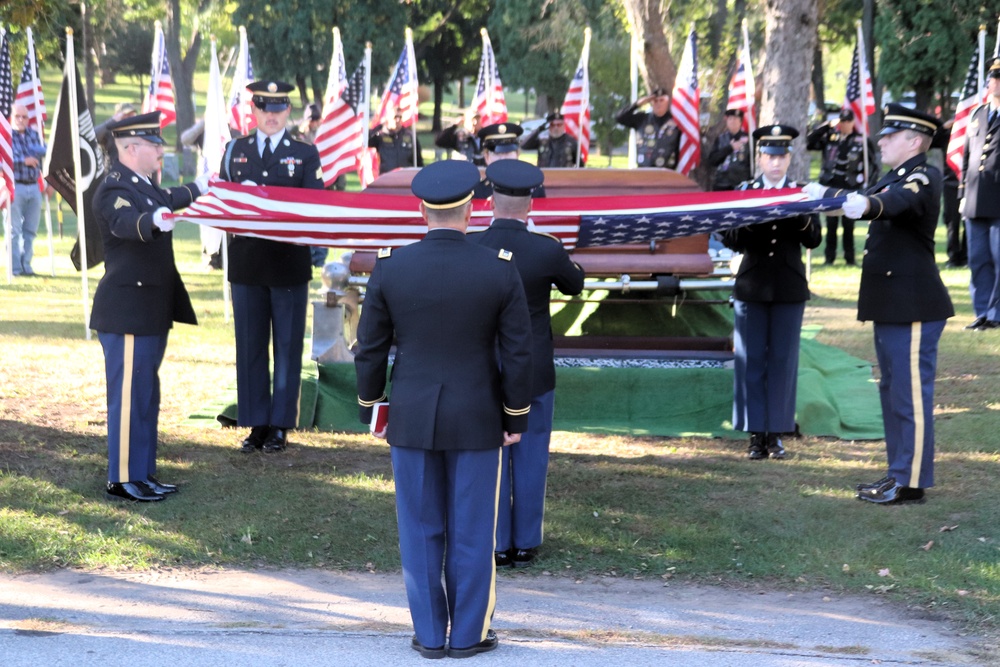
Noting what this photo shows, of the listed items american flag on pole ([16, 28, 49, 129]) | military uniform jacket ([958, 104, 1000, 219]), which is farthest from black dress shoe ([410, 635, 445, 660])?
american flag on pole ([16, 28, 49, 129])

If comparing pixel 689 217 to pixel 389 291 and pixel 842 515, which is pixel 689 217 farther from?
pixel 389 291

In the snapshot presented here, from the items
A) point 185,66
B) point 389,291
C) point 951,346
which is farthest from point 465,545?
point 185,66

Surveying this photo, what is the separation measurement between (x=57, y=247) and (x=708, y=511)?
1268cm

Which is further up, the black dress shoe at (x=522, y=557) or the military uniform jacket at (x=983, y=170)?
the military uniform jacket at (x=983, y=170)

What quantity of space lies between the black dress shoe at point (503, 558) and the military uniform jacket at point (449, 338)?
1.09 meters

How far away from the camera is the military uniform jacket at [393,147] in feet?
48.7

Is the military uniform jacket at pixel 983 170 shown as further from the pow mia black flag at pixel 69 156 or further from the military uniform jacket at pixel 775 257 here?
the pow mia black flag at pixel 69 156

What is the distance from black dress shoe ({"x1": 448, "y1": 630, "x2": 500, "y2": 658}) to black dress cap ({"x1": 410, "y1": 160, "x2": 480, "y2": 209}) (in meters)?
1.34

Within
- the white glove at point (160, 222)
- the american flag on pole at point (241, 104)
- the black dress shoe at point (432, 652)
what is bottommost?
the black dress shoe at point (432, 652)

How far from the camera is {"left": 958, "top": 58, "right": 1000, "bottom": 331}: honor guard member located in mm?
9078

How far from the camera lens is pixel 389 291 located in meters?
3.53

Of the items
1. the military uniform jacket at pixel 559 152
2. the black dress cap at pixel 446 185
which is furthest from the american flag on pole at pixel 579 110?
the black dress cap at pixel 446 185

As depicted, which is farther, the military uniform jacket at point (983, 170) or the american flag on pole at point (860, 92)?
the american flag on pole at point (860, 92)

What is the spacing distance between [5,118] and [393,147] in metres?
5.18
